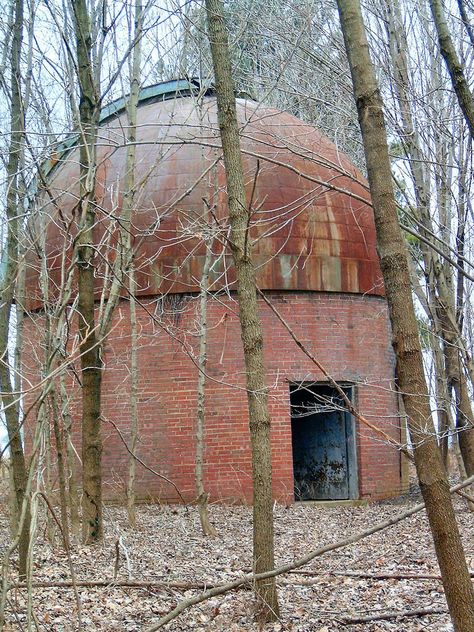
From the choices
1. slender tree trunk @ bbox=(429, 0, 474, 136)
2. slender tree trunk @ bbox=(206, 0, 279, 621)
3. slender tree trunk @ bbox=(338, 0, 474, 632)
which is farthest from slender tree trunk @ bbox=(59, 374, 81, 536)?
slender tree trunk @ bbox=(338, 0, 474, 632)

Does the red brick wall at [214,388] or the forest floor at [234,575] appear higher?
the red brick wall at [214,388]

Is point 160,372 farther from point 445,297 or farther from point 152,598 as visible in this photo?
point 152,598

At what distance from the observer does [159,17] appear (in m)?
10.1

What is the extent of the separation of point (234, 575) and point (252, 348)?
285cm

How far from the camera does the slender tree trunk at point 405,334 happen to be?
369 cm

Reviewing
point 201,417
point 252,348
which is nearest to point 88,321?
point 201,417

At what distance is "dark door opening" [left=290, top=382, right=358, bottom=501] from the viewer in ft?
49.5

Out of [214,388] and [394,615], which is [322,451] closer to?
[214,388]

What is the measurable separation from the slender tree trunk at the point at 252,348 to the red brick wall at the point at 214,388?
6.66 metres

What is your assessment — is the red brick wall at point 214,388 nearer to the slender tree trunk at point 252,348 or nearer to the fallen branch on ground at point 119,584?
the fallen branch on ground at point 119,584

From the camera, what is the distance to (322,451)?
16.3 metres

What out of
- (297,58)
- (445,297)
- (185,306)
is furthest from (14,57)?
(445,297)

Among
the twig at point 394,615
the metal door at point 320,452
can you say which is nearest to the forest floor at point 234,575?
the twig at point 394,615

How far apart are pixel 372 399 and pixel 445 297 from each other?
3388 mm
